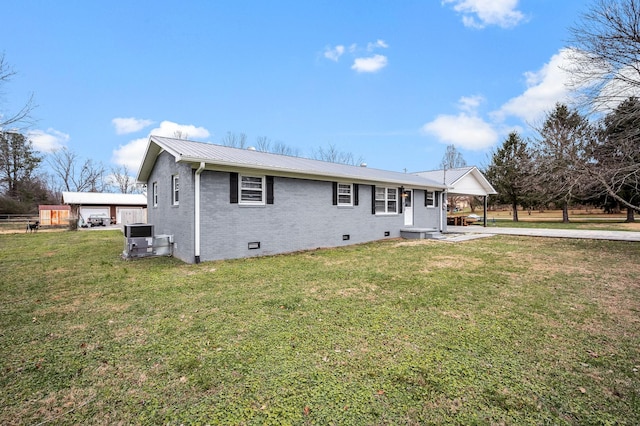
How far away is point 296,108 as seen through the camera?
23.4m

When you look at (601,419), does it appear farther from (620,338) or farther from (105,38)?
(105,38)

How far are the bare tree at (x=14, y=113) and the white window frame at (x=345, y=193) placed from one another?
1321 centimetres

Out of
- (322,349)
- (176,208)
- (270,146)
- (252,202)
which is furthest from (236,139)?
(322,349)

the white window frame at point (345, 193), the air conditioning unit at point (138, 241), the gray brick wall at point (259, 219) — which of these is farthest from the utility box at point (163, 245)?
the white window frame at point (345, 193)

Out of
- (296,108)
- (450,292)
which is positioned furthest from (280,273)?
(296,108)

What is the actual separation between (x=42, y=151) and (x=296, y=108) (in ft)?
105

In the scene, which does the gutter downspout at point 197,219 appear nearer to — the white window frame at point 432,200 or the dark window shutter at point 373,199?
the dark window shutter at point 373,199

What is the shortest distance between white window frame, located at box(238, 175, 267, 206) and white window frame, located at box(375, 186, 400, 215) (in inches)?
229

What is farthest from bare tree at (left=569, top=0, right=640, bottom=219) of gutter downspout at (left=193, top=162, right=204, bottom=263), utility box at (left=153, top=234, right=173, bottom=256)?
utility box at (left=153, top=234, right=173, bottom=256)

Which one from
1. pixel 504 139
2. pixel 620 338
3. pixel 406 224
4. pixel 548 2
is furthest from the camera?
pixel 504 139

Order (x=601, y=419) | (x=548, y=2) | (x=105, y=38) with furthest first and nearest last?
(x=105, y=38), (x=548, y=2), (x=601, y=419)

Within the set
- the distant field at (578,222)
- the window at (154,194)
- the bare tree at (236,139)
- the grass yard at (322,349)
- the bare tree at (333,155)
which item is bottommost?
the grass yard at (322,349)

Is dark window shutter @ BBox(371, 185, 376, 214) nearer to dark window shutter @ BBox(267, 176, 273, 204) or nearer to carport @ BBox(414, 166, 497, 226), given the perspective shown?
dark window shutter @ BBox(267, 176, 273, 204)

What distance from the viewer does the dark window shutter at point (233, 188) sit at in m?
8.77
